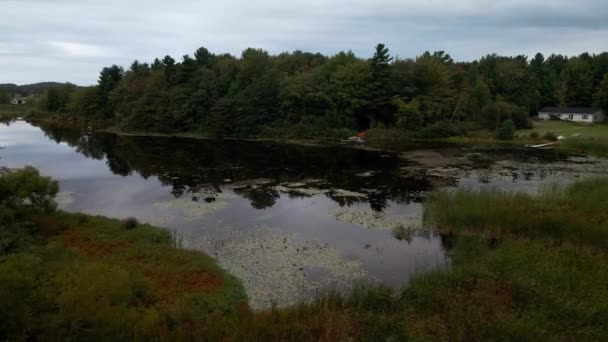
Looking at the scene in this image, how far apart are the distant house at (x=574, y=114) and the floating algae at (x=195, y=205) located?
60.0 m

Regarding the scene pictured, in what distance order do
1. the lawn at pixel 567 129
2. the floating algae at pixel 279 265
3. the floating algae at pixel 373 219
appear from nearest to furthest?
the floating algae at pixel 279 265
the floating algae at pixel 373 219
the lawn at pixel 567 129

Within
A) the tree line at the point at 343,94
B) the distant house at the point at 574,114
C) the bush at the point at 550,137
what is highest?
the tree line at the point at 343,94

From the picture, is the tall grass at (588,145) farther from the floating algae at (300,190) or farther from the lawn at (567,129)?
the floating algae at (300,190)

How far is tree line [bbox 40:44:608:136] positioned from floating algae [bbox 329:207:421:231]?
35.4 metres

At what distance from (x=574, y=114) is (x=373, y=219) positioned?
59238mm

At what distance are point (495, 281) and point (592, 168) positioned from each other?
25.1 m

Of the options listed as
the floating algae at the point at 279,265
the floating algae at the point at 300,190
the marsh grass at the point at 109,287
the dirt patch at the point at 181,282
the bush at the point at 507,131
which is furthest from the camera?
the bush at the point at 507,131

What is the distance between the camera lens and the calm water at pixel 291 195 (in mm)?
15445

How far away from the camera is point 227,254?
16.5 metres

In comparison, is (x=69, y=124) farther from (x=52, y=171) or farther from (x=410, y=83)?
(x=410, y=83)

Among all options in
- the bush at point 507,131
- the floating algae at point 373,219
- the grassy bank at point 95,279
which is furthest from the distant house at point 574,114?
the grassy bank at point 95,279

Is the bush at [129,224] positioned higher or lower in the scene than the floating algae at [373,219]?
higher

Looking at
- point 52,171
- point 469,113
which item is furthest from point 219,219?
point 469,113

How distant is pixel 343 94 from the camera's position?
192 feet
